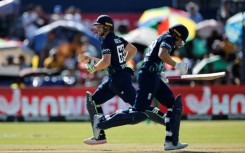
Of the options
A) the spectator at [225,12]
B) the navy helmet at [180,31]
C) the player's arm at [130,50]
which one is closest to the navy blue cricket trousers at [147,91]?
the navy helmet at [180,31]

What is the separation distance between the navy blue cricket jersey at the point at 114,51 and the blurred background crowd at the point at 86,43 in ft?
29.9

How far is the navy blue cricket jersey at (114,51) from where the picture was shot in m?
12.3

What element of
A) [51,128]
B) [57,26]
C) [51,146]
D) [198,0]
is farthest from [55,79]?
[51,146]

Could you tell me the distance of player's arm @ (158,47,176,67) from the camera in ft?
37.9

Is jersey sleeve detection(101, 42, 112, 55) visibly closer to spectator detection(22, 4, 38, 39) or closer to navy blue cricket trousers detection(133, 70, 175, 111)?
navy blue cricket trousers detection(133, 70, 175, 111)

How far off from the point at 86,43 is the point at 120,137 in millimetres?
7629

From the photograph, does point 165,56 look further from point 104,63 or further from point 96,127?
point 96,127

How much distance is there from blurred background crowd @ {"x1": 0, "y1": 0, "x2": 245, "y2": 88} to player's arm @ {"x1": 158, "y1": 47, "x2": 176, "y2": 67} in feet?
32.5

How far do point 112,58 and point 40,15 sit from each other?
12504 mm

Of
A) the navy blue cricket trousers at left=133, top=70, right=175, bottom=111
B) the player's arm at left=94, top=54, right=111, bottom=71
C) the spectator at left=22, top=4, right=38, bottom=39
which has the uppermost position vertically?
the spectator at left=22, top=4, right=38, bottom=39

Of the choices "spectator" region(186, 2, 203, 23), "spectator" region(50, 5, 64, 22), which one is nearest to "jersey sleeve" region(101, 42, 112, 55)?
"spectator" region(186, 2, 203, 23)

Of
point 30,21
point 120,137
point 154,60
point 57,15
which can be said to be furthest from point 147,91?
point 30,21

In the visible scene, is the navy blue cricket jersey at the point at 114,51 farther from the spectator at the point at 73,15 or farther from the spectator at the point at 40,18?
the spectator at the point at 40,18

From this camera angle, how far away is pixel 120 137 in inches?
615
